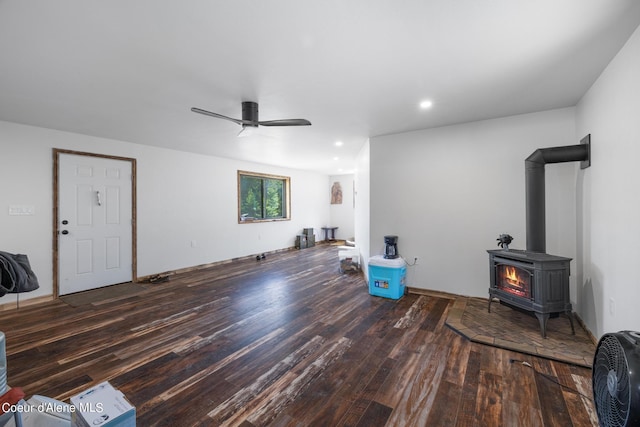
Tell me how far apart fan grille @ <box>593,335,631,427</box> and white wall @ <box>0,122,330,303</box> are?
5653 mm

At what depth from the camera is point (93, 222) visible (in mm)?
4211

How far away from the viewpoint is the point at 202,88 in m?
2.53

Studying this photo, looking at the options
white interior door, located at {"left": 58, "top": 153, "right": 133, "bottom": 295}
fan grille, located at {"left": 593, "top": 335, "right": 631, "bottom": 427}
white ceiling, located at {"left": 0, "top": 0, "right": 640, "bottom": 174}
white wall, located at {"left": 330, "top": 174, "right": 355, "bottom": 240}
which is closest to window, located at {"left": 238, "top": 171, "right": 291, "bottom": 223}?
white wall, located at {"left": 330, "top": 174, "right": 355, "bottom": 240}

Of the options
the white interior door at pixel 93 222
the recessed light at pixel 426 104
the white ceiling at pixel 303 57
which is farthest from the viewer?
the white interior door at pixel 93 222

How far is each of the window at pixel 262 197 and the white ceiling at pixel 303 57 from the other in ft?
11.2

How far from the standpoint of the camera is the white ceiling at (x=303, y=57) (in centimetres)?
155

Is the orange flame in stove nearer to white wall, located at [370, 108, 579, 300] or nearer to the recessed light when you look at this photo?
white wall, located at [370, 108, 579, 300]

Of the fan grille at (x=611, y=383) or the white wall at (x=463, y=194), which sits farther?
the white wall at (x=463, y=194)

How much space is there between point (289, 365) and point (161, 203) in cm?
421

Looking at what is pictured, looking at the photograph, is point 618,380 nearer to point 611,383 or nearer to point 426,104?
point 611,383

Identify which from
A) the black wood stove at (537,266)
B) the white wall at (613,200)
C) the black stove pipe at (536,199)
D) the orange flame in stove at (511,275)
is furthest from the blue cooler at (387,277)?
the white wall at (613,200)

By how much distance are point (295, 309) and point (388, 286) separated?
1351 mm

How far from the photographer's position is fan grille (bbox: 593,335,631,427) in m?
1.03

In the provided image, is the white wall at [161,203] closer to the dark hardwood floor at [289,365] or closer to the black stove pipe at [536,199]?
the dark hardwood floor at [289,365]
